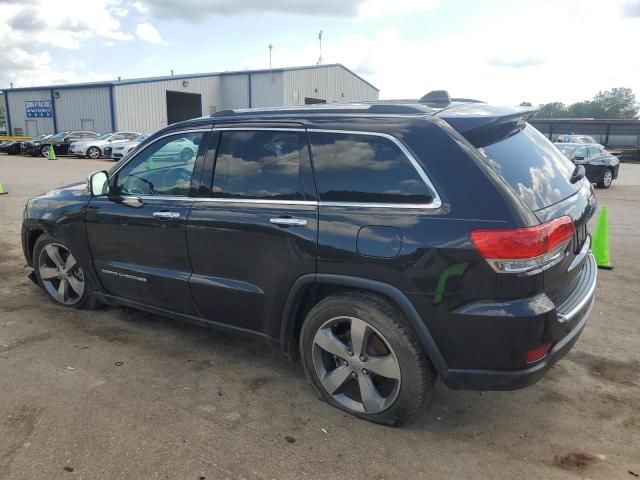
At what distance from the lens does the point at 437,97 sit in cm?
354

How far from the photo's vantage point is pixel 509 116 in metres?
3.09

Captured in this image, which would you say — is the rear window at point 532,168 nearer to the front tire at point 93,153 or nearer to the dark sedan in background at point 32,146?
the front tire at point 93,153

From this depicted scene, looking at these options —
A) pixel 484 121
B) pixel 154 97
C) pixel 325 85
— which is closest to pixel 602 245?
pixel 484 121

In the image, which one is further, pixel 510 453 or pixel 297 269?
pixel 297 269

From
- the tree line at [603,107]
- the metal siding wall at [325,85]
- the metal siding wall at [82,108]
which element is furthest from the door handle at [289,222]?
the tree line at [603,107]

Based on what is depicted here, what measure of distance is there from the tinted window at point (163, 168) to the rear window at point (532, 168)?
205 centimetres

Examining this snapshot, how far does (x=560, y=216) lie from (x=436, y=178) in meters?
0.72

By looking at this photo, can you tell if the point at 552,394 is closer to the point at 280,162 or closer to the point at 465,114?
the point at 465,114

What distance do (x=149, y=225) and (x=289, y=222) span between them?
131cm

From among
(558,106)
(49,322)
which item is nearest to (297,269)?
(49,322)

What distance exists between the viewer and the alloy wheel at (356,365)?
9.66ft

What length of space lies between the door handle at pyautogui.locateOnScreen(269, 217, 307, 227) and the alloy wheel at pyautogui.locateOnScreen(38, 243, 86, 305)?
2403mm

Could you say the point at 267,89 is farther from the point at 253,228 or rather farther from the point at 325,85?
the point at 253,228

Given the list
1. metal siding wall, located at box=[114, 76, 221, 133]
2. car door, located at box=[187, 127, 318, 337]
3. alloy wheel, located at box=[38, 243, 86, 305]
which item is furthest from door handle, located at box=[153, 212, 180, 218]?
metal siding wall, located at box=[114, 76, 221, 133]
